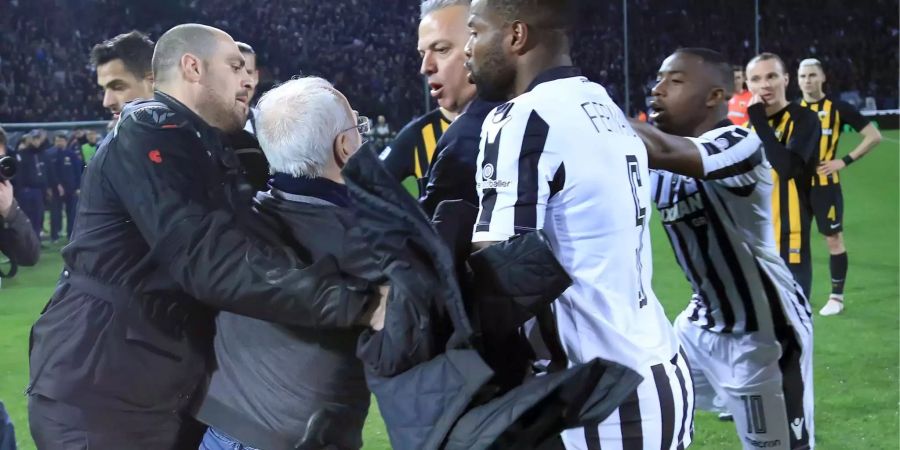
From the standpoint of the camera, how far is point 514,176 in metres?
1.95

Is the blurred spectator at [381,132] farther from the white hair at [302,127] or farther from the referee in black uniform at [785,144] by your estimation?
the white hair at [302,127]

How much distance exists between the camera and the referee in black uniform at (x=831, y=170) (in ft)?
24.5

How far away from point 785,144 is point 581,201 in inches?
206

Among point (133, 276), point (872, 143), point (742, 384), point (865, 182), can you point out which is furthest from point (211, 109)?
point (865, 182)

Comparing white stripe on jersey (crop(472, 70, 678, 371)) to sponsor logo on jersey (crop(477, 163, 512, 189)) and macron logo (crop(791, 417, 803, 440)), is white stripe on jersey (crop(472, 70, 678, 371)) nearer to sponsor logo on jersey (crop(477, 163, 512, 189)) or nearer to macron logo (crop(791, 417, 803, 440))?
sponsor logo on jersey (crop(477, 163, 512, 189))

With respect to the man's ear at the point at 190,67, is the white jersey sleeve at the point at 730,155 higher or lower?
lower

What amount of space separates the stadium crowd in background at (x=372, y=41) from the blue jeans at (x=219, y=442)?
57.5ft

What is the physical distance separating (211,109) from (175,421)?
2.82ft

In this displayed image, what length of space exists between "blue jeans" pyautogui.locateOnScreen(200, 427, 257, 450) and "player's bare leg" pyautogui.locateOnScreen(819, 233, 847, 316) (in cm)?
596

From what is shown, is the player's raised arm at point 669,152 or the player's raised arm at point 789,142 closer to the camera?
the player's raised arm at point 669,152

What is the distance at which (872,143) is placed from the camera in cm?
821

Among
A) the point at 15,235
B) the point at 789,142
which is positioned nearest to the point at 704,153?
the point at 15,235

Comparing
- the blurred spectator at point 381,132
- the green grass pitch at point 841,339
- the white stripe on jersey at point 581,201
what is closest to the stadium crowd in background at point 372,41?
the blurred spectator at point 381,132

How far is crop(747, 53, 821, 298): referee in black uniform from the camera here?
6.31 m
